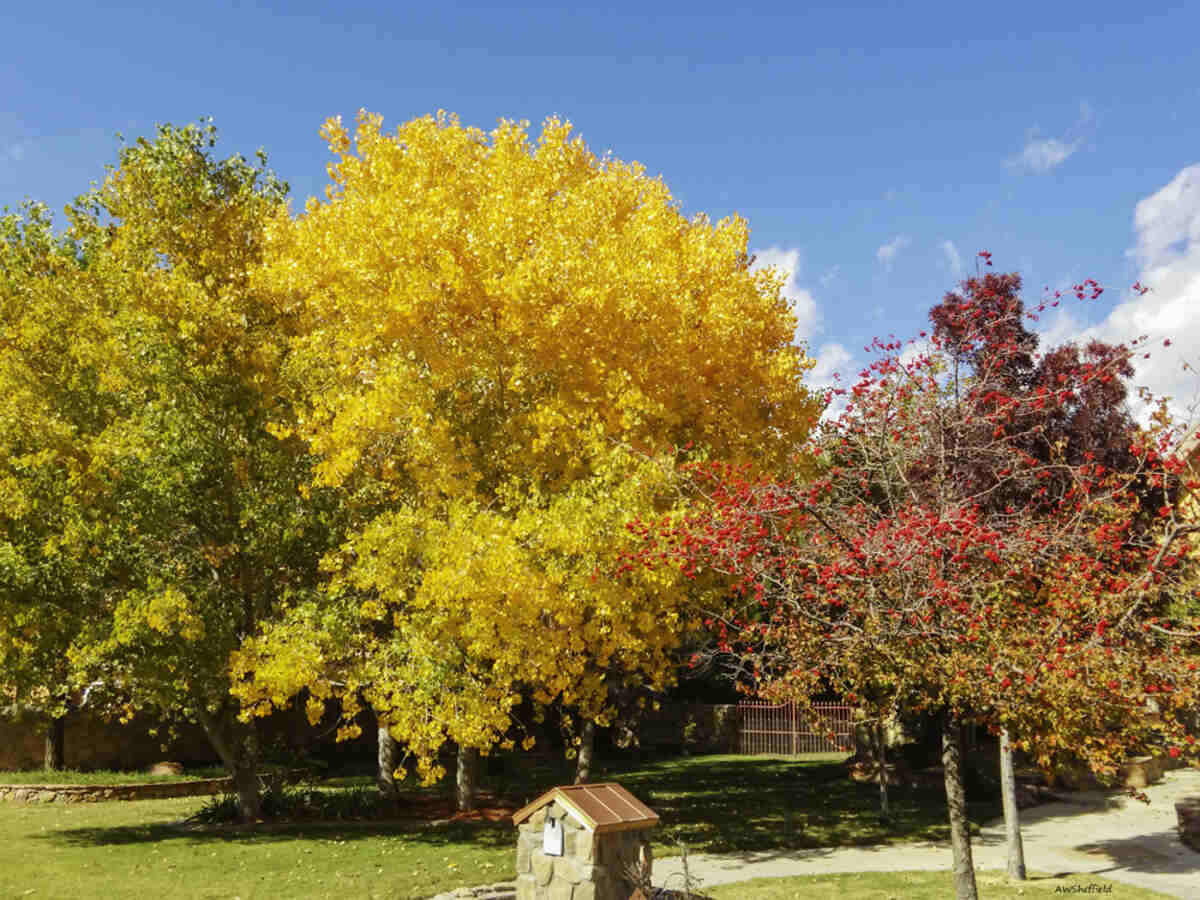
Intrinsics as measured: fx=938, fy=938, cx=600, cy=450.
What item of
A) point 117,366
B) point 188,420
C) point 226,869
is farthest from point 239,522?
point 226,869

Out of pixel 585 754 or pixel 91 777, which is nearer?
pixel 585 754

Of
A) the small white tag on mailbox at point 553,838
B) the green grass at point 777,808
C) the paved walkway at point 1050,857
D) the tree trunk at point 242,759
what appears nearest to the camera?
the small white tag on mailbox at point 553,838

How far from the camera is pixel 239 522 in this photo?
45.9ft

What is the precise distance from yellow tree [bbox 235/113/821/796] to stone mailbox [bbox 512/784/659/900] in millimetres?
2805

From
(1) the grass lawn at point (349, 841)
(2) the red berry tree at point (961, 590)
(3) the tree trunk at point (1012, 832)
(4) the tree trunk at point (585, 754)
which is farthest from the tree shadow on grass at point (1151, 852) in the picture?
(4) the tree trunk at point (585, 754)

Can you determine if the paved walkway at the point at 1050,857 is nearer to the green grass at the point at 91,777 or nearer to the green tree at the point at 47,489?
the green tree at the point at 47,489

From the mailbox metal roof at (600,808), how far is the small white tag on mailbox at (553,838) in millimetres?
179

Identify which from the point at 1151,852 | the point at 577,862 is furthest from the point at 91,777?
the point at 1151,852

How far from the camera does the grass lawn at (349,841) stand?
34.6ft

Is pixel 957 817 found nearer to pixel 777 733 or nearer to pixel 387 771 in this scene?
pixel 387 771

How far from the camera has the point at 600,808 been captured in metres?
8.23

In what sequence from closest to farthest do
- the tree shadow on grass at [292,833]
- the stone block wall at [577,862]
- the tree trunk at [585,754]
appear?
the stone block wall at [577,862] < the tree shadow on grass at [292,833] < the tree trunk at [585,754]

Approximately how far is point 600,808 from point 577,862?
48 cm

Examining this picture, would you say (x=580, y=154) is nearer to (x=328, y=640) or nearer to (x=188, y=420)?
(x=188, y=420)
